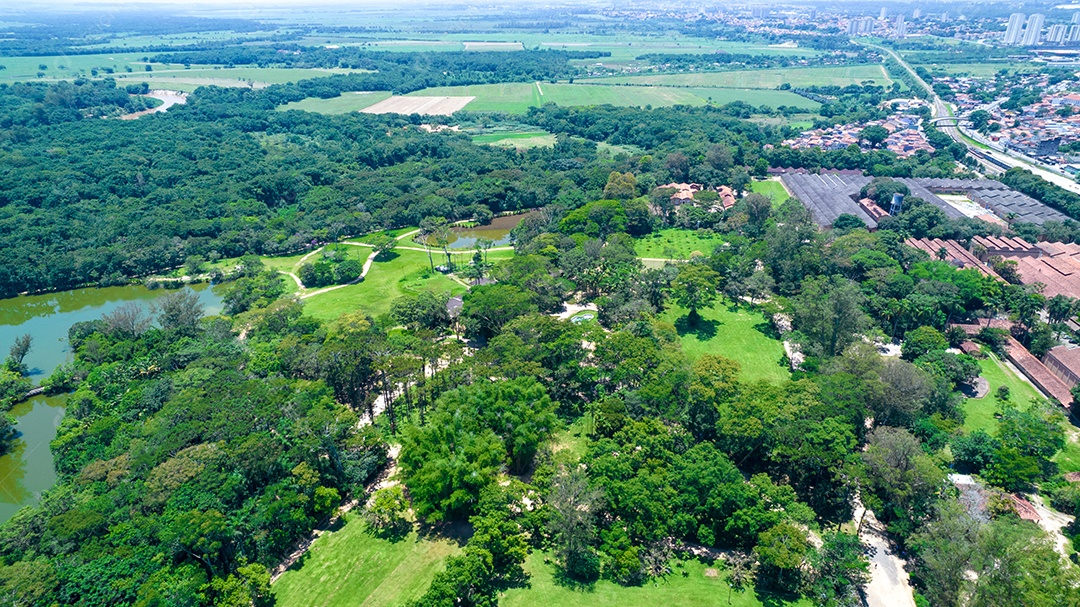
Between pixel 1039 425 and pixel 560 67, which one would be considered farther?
pixel 560 67

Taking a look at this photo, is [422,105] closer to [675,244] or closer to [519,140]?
[519,140]

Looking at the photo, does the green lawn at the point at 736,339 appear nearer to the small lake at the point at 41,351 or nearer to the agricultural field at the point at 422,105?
the small lake at the point at 41,351

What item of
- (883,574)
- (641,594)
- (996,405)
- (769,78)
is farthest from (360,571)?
(769,78)

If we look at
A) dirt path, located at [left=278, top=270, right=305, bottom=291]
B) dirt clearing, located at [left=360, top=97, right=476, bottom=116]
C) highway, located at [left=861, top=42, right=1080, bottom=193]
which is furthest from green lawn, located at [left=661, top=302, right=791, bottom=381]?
dirt clearing, located at [left=360, top=97, right=476, bottom=116]

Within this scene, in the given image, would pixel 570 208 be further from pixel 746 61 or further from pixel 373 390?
pixel 746 61

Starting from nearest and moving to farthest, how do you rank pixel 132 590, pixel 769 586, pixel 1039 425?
pixel 132 590
pixel 769 586
pixel 1039 425

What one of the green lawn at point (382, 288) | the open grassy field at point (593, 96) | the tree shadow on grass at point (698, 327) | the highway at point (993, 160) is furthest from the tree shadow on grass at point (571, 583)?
the open grassy field at point (593, 96)

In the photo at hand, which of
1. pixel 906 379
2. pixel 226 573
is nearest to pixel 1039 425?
pixel 906 379
